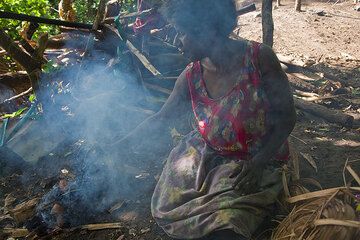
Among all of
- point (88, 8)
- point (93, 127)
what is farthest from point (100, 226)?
point (88, 8)

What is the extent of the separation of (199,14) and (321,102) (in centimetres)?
362

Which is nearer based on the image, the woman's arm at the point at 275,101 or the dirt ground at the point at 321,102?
the woman's arm at the point at 275,101

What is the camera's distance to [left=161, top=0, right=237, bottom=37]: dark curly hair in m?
2.19

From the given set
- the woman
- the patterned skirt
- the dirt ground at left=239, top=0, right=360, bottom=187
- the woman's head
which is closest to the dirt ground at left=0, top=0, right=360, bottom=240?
the dirt ground at left=239, top=0, right=360, bottom=187

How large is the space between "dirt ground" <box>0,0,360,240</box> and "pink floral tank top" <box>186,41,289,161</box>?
0.76 metres

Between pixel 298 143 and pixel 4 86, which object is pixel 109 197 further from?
pixel 4 86

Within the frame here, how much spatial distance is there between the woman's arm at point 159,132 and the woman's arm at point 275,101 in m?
0.69

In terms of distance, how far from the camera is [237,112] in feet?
7.73

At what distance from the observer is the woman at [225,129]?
2.20m

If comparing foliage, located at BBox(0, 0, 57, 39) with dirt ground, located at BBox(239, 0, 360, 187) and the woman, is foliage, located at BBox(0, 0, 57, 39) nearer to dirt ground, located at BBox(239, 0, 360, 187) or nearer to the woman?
dirt ground, located at BBox(239, 0, 360, 187)

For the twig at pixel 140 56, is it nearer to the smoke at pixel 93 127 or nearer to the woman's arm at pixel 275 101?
the smoke at pixel 93 127

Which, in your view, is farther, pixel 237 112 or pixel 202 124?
pixel 202 124

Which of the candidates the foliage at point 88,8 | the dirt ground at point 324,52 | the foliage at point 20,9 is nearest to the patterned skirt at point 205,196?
the dirt ground at point 324,52

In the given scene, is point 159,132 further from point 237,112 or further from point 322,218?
point 322,218
